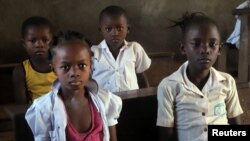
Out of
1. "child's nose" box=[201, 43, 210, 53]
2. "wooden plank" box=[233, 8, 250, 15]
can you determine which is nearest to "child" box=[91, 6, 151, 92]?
"child's nose" box=[201, 43, 210, 53]

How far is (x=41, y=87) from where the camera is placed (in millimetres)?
2496

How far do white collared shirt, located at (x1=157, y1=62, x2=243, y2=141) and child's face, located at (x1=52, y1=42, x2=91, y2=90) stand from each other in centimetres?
42

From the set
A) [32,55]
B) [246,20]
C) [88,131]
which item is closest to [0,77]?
[32,55]

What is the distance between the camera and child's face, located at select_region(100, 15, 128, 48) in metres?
2.66

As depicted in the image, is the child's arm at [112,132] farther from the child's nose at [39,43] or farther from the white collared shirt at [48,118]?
the child's nose at [39,43]

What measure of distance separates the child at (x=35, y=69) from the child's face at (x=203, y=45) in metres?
0.96

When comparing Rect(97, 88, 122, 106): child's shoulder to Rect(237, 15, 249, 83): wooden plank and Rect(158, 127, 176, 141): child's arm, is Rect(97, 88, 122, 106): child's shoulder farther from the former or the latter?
Rect(237, 15, 249, 83): wooden plank

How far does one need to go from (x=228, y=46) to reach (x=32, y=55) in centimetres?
247

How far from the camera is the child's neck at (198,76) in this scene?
6.27 feet

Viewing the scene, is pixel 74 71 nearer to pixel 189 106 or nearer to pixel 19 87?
pixel 189 106

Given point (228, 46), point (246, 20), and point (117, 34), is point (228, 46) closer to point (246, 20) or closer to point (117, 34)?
point (246, 20)

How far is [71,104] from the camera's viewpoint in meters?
1.67

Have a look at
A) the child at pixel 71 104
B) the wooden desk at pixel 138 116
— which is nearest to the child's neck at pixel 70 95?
the child at pixel 71 104

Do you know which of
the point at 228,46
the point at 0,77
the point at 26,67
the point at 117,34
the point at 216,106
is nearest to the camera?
the point at 216,106
